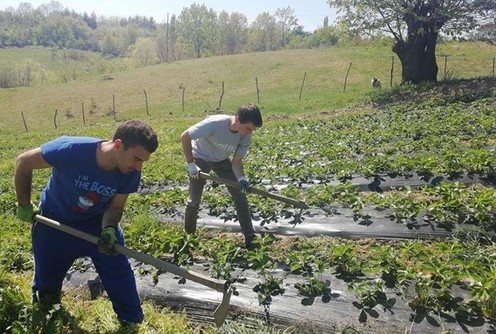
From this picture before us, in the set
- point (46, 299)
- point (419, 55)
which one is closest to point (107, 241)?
point (46, 299)

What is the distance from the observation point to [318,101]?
22156mm

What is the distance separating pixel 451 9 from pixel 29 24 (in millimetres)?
170394

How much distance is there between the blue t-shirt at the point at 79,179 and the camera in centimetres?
340

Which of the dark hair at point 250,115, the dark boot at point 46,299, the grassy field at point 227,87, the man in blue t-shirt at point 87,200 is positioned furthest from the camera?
the grassy field at point 227,87

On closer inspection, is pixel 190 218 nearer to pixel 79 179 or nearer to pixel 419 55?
pixel 79 179

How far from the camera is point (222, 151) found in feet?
17.6

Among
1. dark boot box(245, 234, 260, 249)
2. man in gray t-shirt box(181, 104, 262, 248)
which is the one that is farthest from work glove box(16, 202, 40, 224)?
dark boot box(245, 234, 260, 249)

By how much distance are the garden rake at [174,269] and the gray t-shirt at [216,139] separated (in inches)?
75.6

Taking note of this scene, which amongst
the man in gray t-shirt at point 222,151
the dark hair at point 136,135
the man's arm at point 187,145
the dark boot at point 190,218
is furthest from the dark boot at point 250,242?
the dark hair at point 136,135

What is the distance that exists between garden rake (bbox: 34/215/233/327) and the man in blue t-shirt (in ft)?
0.31

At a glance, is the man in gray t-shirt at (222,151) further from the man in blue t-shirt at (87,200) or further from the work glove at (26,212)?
the work glove at (26,212)

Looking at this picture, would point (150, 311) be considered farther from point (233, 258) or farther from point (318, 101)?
point (318, 101)

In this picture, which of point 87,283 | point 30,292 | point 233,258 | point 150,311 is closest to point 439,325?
point 233,258

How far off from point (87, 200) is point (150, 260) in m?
0.77
